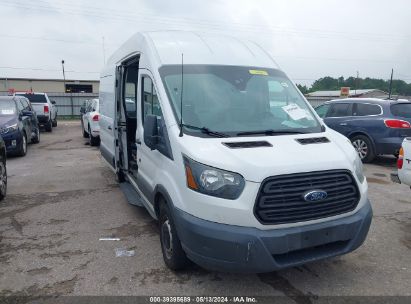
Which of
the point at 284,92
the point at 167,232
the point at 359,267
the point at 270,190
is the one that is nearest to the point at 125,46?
the point at 284,92

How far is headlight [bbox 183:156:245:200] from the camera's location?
9.93ft

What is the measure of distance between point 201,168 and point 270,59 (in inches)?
88.3

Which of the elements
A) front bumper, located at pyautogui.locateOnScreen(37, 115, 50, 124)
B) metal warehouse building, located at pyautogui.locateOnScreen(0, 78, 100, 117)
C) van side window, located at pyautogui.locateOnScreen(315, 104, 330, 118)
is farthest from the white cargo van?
metal warehouse building, located at pyautogui.locateOnScreen(0, 78, 100, 117)

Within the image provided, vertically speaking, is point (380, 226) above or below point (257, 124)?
below

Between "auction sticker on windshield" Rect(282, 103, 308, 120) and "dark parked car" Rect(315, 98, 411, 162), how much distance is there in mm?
5844

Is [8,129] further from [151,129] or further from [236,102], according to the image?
[236,102]

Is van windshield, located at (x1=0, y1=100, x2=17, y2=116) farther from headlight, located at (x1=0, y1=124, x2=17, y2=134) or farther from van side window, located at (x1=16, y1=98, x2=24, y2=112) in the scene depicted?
headlight, located at (x1=0, y1=124, x2=17, y2=134)

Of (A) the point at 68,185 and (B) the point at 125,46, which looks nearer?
(B) the point at 125,46

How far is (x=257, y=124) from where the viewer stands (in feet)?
12.5

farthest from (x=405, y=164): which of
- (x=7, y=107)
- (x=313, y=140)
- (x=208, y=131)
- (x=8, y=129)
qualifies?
(x=7, y=107)

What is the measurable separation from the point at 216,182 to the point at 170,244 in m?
0.99

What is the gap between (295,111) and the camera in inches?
164

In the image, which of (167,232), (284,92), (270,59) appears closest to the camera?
(167,232)

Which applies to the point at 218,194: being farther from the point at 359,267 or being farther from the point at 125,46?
the point at 125,46
